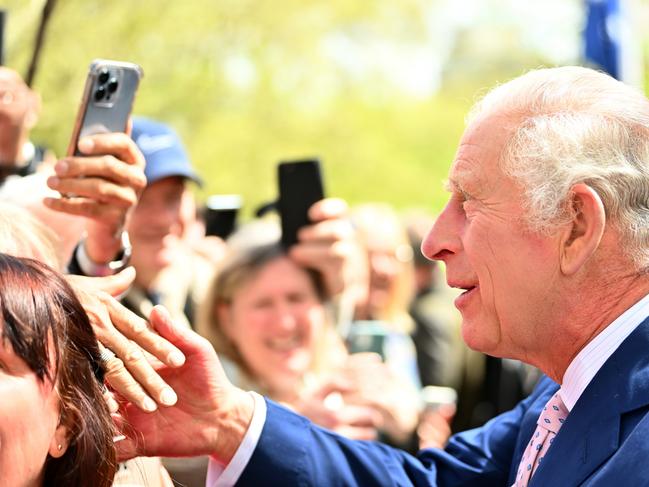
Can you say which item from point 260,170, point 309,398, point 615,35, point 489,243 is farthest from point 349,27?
point 489,243

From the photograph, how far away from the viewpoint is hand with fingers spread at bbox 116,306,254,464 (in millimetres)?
2977

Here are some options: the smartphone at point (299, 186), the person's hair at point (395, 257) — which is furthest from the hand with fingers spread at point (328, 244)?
the person's hair at point (395, 257)

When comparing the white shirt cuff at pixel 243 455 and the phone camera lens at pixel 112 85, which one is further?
the phone camera lens at pixel 112 85

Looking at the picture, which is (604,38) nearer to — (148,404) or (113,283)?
(113,283)

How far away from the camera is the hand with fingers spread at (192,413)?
298cm

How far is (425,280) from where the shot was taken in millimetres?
8297

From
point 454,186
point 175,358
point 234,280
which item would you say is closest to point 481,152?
point 454,186

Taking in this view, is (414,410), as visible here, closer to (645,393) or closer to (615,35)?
(645,393)

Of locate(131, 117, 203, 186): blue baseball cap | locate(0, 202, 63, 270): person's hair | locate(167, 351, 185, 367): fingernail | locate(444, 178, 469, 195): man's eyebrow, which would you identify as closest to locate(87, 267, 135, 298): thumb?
locate(0, 202, 63, 270): person's hair

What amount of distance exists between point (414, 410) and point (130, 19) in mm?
7198

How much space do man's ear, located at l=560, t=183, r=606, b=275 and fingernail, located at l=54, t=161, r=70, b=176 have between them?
1.44 m

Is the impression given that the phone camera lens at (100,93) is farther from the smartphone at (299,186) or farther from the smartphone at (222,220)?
the smartphone at (222,220)

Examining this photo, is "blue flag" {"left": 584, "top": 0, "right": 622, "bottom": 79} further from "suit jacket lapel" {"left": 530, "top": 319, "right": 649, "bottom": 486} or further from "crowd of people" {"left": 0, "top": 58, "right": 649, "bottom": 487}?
"suit jacket lapel" {"left": 530, "top": 319, "right": 649, "bottom": 486}

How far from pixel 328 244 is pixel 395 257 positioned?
285 centimetres
